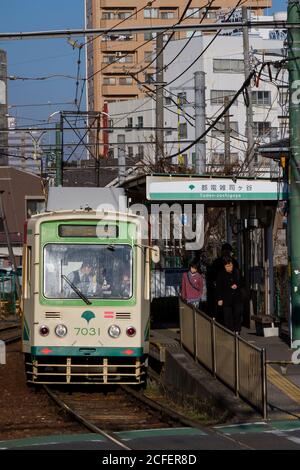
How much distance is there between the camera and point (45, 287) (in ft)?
56.2

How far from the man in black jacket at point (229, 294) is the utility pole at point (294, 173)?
132cm

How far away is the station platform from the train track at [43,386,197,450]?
1.97 feet

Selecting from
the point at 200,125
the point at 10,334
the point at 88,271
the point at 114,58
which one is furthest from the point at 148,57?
the point at 88,271

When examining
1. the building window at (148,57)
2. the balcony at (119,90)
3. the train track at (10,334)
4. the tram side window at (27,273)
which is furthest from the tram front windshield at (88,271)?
the balcony at (119,90)

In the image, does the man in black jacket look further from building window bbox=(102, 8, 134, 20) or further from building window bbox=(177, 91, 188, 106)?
building window bbox=(102, 8, 134, 20)

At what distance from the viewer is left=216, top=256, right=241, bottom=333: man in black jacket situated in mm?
19641

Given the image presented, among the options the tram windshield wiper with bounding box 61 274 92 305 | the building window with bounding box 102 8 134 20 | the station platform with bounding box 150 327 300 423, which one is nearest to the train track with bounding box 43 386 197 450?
the station platform with bounding box 150 327 300 423

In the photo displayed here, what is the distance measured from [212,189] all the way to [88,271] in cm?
449

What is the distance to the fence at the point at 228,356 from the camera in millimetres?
12516

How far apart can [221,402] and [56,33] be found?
652 centimetres

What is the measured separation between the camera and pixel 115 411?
15.6 meters

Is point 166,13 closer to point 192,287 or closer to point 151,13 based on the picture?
point 151,13
